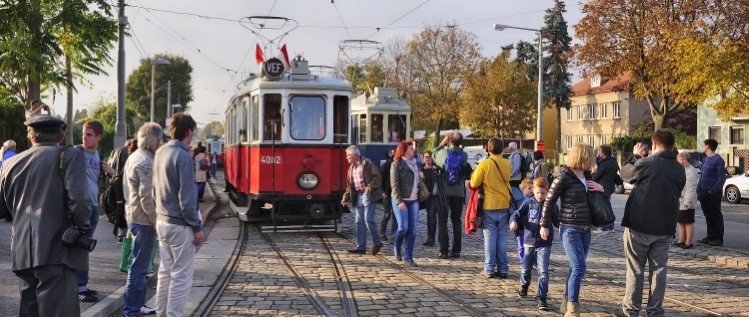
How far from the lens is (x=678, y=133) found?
44344 mm

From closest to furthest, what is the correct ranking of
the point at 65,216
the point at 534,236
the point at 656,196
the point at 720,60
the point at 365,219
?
the point at 65,216
the point at 656,196
the point at 534,236
the point at 365,219
the point at 720,60

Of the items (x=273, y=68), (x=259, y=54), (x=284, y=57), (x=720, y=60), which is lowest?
(x=273, y=68)

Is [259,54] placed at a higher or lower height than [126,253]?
higher

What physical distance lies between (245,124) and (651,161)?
904 cm

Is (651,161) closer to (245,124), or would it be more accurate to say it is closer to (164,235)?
(164,235)

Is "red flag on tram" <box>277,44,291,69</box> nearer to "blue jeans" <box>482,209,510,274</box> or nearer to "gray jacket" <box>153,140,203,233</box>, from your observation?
"blue jeans" <box>482,209,510,274</box>

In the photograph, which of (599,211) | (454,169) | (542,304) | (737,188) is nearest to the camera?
(599,211)

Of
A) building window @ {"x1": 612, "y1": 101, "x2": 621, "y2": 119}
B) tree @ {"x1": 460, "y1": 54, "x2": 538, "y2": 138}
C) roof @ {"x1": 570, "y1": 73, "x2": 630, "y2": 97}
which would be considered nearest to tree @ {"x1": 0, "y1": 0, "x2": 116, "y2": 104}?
tree @ {"x1": 460, "y1": 54, "x2": 538, "y2": 138}

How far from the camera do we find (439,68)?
51.0m

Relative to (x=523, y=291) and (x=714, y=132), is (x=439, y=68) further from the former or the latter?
(x=523, y=291)

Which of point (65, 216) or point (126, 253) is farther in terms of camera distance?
point (126, 253)

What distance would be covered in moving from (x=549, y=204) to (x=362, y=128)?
1554cm

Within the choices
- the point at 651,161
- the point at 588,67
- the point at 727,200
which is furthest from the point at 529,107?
the point at 651,161

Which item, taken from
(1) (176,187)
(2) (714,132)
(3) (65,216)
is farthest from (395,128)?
(2) (714,132)
